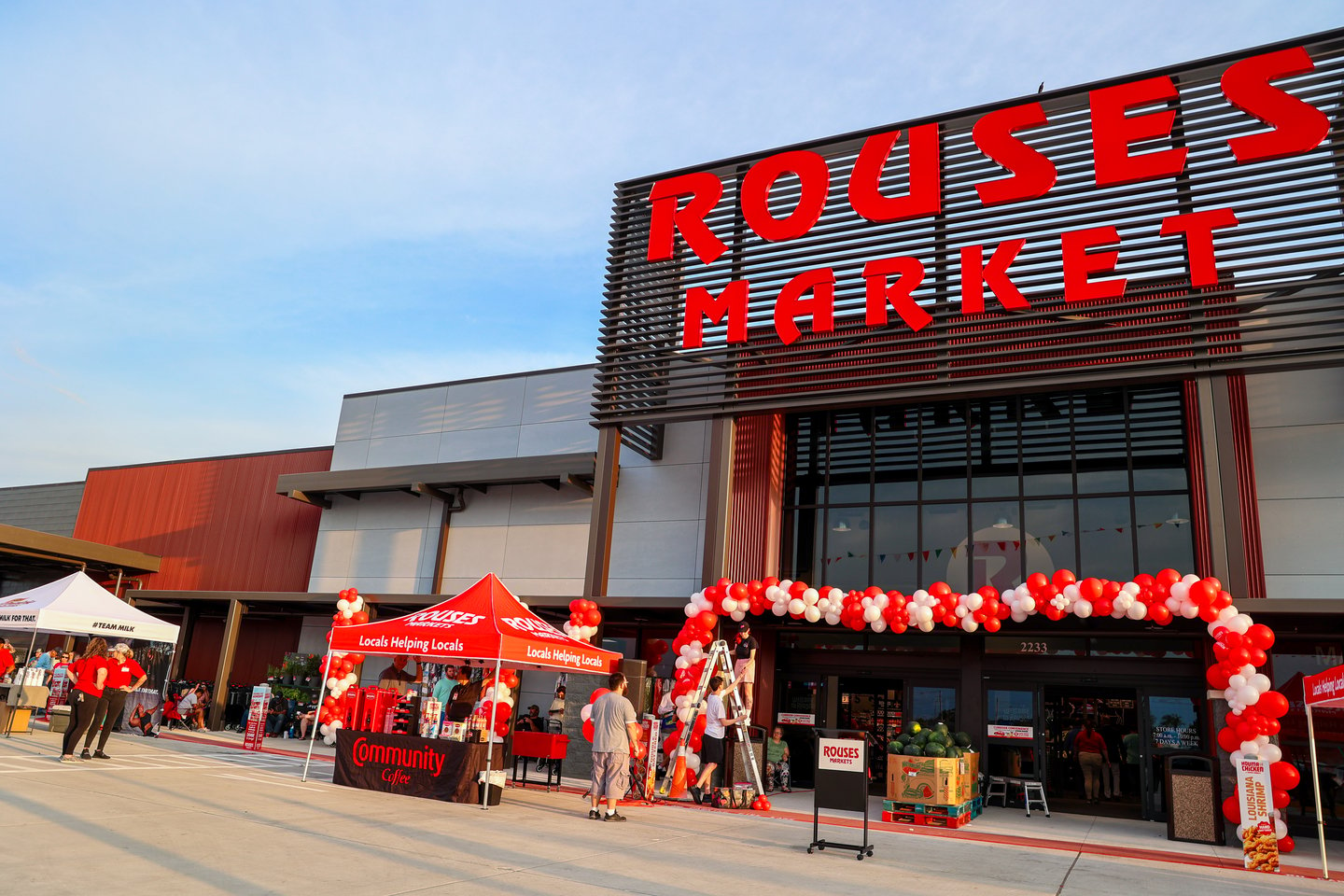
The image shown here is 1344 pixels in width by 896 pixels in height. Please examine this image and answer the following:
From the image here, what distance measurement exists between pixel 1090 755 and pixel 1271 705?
3.92 metres

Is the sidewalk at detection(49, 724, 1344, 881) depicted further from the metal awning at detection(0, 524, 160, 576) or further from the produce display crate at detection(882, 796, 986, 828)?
the metal awning at detection(0, 524, 160, 576)

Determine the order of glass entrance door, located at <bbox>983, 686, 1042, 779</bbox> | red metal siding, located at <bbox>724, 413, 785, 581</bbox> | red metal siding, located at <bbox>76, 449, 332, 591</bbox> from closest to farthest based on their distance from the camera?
glass entrance door, located at <bbox>983, 686, 1042, 779</bbox> → red metal siding, located at <bbox>724, 413, 785, 581</bbox> → red metal siding, located at <bbox>76, 449, 332, 591</bbox>

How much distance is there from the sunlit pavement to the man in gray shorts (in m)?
0.36

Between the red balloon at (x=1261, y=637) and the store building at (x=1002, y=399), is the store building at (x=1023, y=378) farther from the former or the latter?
the red balloon at (x=1261, y=637)

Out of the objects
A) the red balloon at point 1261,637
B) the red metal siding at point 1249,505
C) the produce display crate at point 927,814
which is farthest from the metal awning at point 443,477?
the red balloon at point 1261,637

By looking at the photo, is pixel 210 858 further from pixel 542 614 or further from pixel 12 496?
pixel 12 496

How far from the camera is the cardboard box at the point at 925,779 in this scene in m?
11.5

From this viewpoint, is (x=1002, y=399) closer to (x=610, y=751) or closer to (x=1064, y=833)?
(x=1064, y=833)

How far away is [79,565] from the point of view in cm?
2478

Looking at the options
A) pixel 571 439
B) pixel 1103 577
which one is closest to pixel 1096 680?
pixel 1103 577

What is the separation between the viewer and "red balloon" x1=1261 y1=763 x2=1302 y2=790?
405 inches

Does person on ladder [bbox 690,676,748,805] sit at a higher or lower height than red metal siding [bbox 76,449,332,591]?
lower

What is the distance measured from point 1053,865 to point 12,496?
3362 cm

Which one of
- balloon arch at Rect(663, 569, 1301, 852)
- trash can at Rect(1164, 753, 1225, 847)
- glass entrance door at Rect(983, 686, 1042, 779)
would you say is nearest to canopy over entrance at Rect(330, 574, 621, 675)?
balloon arch at Rect(663, 569, 1301, 852)
